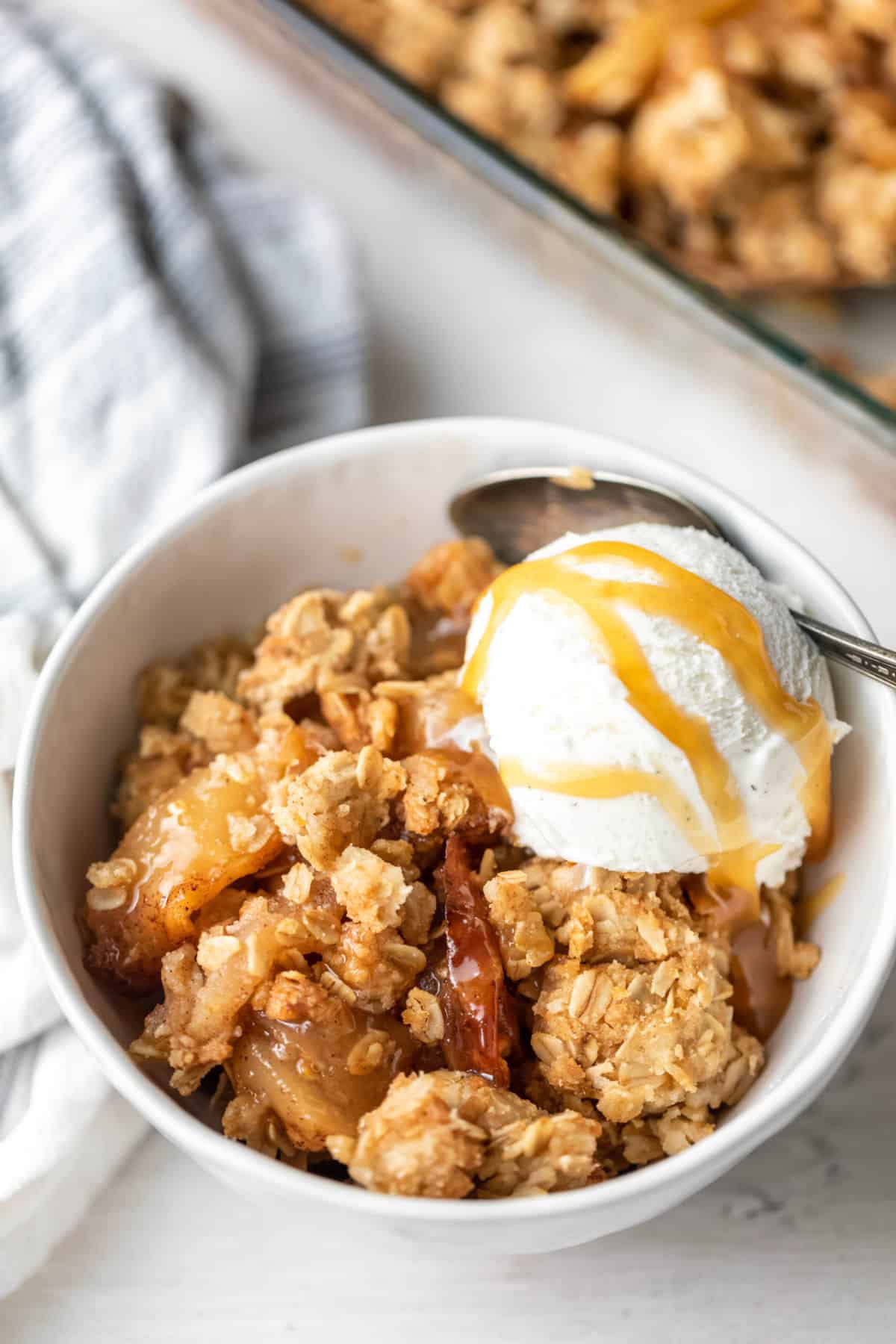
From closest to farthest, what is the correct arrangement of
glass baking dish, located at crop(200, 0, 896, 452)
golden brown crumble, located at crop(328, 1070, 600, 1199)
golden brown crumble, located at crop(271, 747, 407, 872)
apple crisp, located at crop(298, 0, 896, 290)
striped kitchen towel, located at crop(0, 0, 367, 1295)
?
golden brown crumble, located at crop(328, 1070, 600, 1199) < golden brown crumble, located at crop(271, 747, 407, 872) < striped kitchen towel, located at crop(0, 0, 367, 1295) < glass baking dish, located at crop(200, 0, 896, 452) < apple crisp, located at crop(298, 0, 896, 290)

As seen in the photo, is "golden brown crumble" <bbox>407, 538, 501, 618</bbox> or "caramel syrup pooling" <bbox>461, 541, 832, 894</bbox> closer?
"caramel syrup pooling" <bbox>461, 541, 832, 894</bbox>

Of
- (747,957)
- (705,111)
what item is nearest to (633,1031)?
(747,957)

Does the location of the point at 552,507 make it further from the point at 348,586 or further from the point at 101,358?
the point at 101,358

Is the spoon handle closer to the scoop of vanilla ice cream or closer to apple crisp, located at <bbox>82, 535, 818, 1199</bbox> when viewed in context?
the scoop of vanilla ice cream

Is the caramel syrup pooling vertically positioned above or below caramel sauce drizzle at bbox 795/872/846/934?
above

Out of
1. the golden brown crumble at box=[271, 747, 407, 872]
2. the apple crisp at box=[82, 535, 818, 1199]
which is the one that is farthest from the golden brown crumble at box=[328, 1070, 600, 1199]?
the golden brown crumble at box=[271, 747, 407, 872]
